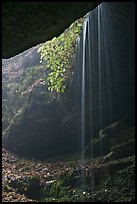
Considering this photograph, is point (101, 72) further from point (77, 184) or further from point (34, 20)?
point (34, 20)

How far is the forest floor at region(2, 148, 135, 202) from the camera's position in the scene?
24.5 feet

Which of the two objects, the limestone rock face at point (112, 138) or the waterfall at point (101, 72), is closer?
the limestone rock face at point (112, 138)

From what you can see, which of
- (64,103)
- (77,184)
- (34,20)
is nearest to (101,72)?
(64,103)

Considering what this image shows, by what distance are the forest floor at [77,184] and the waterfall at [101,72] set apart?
283cm

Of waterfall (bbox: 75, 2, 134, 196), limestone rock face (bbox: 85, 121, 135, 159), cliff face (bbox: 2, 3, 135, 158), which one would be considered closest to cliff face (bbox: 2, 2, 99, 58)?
limestone rock face (bbox: 85, 121, 135, 159)

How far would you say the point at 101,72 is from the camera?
1376 cm

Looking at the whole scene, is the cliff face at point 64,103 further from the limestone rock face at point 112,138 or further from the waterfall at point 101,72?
the limestone rock face at point 112,138

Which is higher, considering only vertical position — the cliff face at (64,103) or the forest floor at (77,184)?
the cliff face at (64,103)

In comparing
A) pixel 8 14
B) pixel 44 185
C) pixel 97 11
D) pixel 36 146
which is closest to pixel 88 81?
pixel 97 11

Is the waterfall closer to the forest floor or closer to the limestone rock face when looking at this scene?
the limestone rock face

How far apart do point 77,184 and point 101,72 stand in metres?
6.73

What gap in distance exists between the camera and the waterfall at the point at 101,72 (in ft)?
41.2

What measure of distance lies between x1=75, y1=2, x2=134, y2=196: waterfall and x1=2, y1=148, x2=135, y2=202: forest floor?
283 centimetres

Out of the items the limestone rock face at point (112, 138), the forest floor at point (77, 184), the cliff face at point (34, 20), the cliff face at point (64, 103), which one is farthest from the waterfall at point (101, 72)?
the cliff face at point (34, 20)
